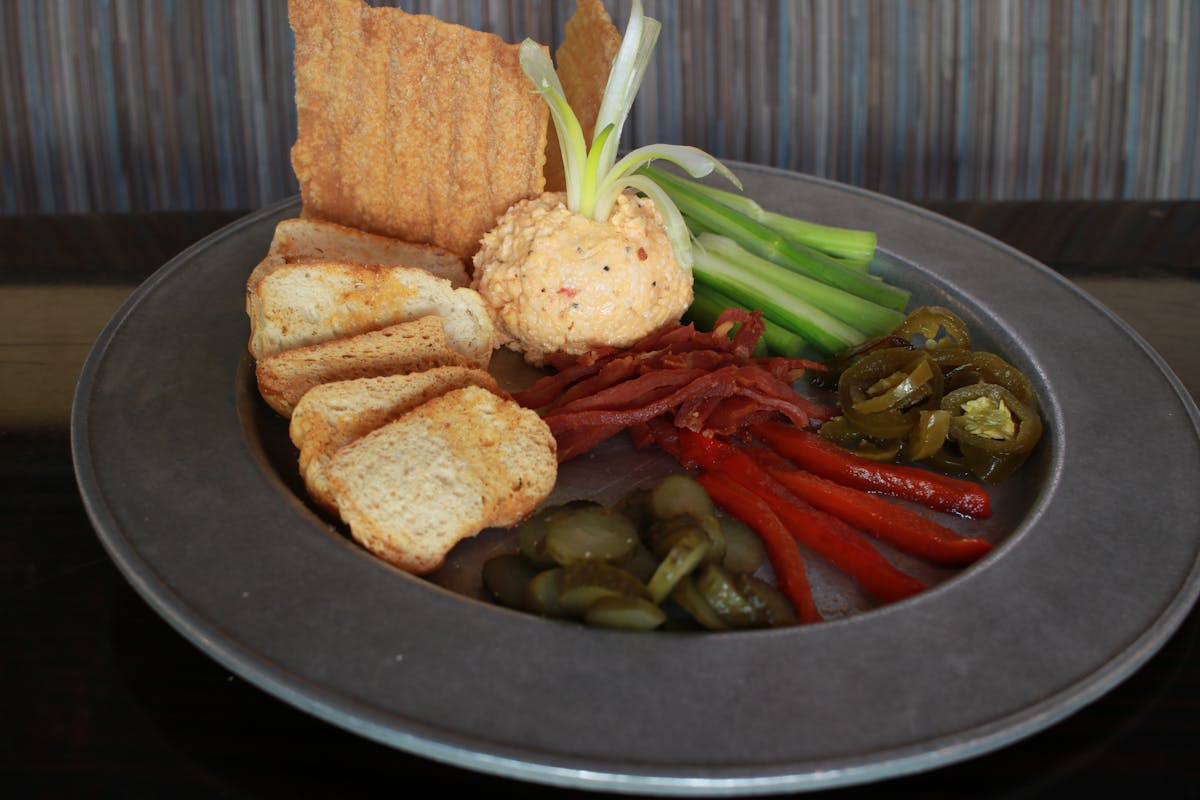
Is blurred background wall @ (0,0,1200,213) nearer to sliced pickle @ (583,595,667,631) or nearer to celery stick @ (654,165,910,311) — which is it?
celery stick @ (654,165,910,311)

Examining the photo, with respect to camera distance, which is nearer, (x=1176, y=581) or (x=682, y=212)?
(x=1176, y=581)

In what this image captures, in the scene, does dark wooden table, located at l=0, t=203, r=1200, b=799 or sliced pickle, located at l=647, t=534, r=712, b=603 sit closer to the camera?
dark wooden table, located at l=0, t=203, r=1200, b=799

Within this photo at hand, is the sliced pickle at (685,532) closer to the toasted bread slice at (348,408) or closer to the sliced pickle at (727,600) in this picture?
the sliced pickle at (727,600)

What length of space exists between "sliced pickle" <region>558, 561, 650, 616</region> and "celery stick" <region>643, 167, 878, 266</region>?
1.69m

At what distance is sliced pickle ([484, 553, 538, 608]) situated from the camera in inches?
80.4

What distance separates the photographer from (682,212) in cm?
330

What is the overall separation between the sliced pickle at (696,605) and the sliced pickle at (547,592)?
22 cm

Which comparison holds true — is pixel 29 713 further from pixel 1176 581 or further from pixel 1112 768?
pixel 1176 581

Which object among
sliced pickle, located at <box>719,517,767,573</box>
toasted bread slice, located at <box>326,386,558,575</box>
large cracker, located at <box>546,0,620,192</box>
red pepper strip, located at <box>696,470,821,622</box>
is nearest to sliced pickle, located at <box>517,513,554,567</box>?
toasted bread slice, located at <box>326,386,558,575</box>

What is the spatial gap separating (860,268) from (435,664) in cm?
208

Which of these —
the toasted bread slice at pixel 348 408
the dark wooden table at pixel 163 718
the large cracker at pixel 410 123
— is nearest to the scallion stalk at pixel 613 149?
the large cracker at pixel 410 123

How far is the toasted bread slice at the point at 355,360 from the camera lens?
2533 millimetres

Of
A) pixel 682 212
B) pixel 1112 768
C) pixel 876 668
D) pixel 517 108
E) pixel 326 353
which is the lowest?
pixel 1112 768

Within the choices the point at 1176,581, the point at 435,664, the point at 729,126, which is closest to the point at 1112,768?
the point at 1176,581
